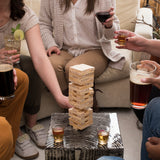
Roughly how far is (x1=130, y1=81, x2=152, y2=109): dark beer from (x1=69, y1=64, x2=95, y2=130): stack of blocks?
26cm

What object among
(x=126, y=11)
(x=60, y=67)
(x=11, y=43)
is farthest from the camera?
(x=126, y=11)

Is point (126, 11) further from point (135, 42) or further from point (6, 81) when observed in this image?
point (6, 81)

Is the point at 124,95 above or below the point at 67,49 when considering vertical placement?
below

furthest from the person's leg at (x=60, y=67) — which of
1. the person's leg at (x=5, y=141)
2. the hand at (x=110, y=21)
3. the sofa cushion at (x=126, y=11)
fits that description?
the sofa cushion at (x=126, y=11)

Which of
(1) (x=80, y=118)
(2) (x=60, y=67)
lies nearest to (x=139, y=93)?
(1) (x=80, y=118)

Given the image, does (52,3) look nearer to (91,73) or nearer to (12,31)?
(12,31)

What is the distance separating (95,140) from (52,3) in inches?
53.4

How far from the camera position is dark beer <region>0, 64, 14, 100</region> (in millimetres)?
1327

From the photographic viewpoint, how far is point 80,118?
1499 millimetres

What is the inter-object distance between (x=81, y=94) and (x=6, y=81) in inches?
16.0

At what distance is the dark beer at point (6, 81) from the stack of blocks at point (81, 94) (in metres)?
0.32

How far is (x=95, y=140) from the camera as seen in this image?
1.45 meters

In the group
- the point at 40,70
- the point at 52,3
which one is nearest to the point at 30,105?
the point at 40,70

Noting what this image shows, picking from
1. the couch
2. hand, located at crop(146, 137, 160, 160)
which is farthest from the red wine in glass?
hand, located at crop(146, 137, 160, 160)
